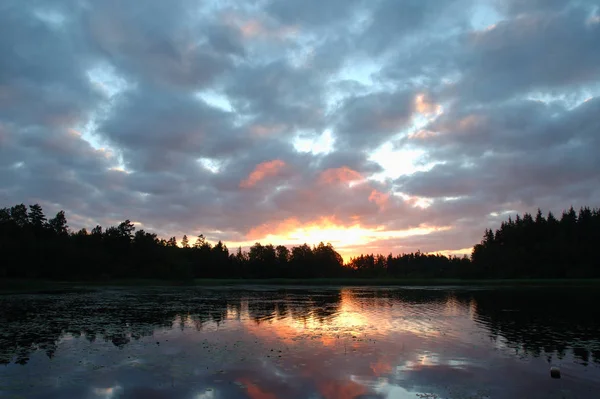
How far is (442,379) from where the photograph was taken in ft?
54.2

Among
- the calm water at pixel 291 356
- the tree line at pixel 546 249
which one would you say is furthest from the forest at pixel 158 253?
the calm water at pixel 291 356

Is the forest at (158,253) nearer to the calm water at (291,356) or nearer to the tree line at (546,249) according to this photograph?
the tree line at (546,249)

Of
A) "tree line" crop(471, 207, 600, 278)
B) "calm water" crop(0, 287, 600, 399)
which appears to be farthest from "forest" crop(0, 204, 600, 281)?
"calm water" crop(0, 287, 600, 399)

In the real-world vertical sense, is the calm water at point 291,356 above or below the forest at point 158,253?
below

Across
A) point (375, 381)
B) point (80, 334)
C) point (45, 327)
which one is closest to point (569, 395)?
point (375, 381)

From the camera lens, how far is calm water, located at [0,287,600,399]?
48.9ft

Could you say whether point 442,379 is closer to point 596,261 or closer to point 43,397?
point 43,397

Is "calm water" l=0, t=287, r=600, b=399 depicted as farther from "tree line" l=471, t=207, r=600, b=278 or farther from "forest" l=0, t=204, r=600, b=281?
"tree line" l=471, t=207, r=600, b=278

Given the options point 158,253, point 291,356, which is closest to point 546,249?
point 158,253

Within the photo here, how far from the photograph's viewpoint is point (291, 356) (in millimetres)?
20328

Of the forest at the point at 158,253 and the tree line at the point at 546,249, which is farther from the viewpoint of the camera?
the tree line at the point at 546,249

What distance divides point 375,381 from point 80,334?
18.8 meters

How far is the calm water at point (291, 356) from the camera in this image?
48.9 feet

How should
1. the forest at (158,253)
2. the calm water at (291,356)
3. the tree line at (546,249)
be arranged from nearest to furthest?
the calm water at (291,356) < the forest at (158,253) < the tree line at (546,249)
